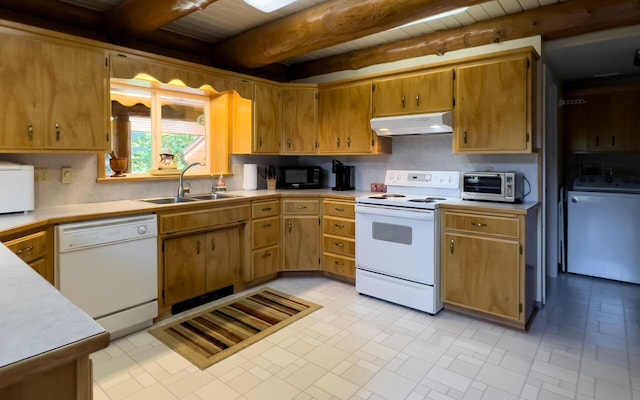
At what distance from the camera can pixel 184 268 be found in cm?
307

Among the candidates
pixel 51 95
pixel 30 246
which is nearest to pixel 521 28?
pixel 51 95

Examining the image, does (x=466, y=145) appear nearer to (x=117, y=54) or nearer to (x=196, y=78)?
(x=196, y=78)

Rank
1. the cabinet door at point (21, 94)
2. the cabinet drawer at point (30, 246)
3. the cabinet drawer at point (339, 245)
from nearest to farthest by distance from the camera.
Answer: the cabinet drawer at point (30, 246)
the cabinet door at point (21, 94)
the cabinet drawer at point (339, 245)

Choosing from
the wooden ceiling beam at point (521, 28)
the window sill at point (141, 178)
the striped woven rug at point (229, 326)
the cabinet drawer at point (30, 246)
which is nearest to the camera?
the cabinet drawer at point (30, 246)

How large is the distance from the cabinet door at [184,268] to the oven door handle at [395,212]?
1.41m

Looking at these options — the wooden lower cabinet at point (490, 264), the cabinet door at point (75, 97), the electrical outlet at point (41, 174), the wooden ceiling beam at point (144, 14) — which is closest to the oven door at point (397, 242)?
the wooden lower cabinet at point (490, 264)

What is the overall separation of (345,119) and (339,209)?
0.97m

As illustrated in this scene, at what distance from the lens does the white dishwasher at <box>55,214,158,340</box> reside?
2.38 m

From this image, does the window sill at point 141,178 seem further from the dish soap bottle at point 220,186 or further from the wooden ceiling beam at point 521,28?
the wooden ceiling beam at point 521,28

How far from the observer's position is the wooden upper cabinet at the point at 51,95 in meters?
2.36

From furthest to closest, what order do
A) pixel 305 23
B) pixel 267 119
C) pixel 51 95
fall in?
pixel 267 119, pixel 305 23, pixel 51 95

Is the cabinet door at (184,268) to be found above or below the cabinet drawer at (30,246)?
below

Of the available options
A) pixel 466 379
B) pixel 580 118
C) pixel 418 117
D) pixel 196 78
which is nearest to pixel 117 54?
pixel 196 78

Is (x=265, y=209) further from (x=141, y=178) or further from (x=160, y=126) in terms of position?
(x=160, y=126)
